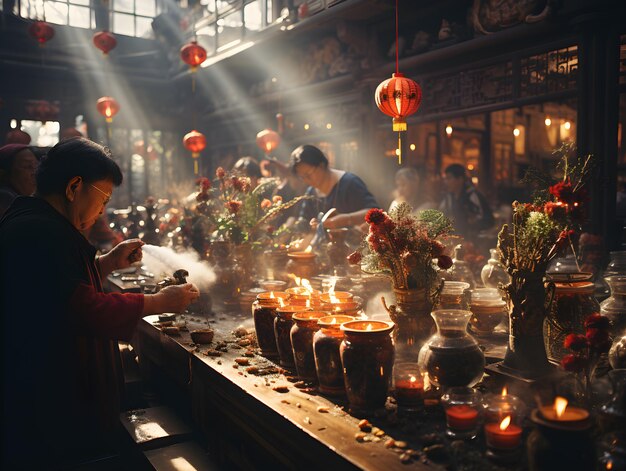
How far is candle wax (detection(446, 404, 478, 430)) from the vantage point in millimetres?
1557

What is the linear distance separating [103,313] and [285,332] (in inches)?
29.4

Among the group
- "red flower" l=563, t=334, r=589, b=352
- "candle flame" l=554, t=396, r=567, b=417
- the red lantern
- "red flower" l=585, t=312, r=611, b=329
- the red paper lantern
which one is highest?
the red paper lantern

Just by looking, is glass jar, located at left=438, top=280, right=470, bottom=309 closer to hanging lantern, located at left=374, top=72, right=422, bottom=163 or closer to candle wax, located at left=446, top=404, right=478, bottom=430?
candle wax, located at left=446, top=404, right=478, bottom=430

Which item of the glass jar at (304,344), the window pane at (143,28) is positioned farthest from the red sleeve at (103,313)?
the window pane at (143,28)

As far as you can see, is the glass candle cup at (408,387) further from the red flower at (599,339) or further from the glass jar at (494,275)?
the glass jar at (494,275)

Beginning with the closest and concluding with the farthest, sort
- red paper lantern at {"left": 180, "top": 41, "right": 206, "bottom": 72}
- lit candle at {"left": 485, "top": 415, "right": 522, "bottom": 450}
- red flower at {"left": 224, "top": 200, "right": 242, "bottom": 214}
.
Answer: lit candle at {"left": 485, "top": 415, "right": 522, "bottom": 450}
red flower at {"left": 224, "top": 200, "right": 242, "bottom": 214}
red paper lantern at {"left": 180, "top": 41, "right": 206, "bottom": 72}

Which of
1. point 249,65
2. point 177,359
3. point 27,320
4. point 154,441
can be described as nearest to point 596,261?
point 177,359

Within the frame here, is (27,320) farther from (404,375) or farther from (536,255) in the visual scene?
(536,255)

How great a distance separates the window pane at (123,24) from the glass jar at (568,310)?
38.2 ft

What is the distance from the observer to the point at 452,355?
1826mm

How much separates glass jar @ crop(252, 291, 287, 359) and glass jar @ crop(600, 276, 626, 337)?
1.35 metres

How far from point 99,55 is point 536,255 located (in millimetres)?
11110

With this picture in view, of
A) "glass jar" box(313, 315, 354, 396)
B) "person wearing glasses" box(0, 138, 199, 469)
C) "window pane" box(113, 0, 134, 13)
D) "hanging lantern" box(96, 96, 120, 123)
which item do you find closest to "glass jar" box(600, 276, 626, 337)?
"glass jar" box(313, 315, 354, 396)

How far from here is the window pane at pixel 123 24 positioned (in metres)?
11.5
